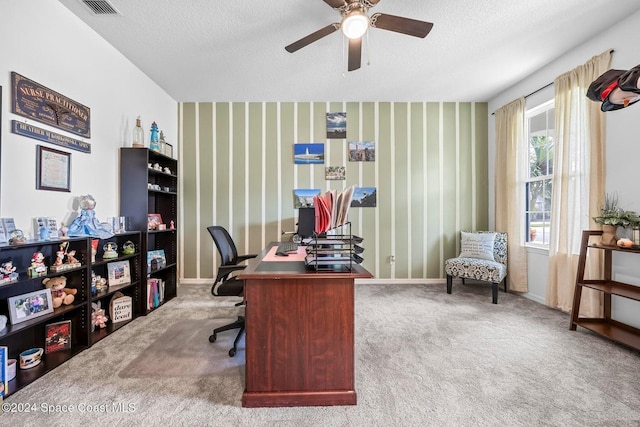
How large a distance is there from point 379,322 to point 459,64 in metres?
3.04

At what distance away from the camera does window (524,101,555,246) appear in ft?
11.0

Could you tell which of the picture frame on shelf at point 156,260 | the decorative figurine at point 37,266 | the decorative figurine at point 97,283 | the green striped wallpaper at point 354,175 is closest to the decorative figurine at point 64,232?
the decorative figurine at point 37,266

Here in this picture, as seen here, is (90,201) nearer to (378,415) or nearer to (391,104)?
(378,415)

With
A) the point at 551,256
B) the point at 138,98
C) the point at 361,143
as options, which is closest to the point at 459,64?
the point at 361,143

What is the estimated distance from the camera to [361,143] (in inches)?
164

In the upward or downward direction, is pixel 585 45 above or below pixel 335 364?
above

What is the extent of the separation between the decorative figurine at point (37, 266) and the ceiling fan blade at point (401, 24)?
2.93 meters

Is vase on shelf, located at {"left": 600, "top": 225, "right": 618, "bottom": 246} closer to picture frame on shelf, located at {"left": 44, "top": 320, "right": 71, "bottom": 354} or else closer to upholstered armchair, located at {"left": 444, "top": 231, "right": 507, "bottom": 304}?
upholstered armchair, located at {"left": 444, "top": 231, "right": 507, "bottom": 304}

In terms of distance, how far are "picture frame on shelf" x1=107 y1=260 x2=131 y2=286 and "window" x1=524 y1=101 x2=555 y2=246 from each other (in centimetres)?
486

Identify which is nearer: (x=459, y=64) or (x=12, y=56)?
(x=12, y=56)

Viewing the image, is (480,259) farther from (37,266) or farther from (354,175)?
(37,266)

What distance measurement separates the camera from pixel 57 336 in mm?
2072

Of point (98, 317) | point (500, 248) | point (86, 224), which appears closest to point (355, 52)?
point (86, 224)

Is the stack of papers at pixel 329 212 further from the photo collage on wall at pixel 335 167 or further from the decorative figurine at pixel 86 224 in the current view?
the photo collage on wall at pixel 335 167
